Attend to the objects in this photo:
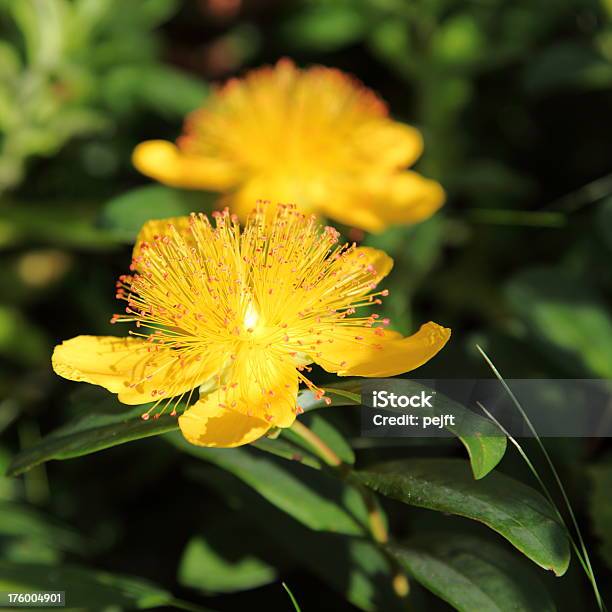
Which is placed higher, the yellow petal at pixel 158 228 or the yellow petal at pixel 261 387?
the yellow petal at pixel 158 228

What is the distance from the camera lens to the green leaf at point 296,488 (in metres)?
0.84

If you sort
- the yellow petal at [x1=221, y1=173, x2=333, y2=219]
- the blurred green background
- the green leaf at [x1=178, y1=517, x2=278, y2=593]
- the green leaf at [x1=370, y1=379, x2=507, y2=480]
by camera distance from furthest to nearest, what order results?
the yellow petal at [x1=221, y1=173, x2=333, y2=219] → the blurred green background → the green leaf at [x1=178, y1=517, x2=278, y2=593] → the green leaf at [x1=370, y1=379, x2=507, y2=480]

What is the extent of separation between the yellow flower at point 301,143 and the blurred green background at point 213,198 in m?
0.08

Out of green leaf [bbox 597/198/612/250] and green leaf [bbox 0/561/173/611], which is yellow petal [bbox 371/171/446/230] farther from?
green leaf [bbox 0/561/173/611]

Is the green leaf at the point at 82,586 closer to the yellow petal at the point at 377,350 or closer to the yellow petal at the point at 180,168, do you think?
the yellow petal at the point at 377,350

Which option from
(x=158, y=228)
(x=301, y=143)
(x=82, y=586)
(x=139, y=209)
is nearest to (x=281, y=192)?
(x=301, y=143)

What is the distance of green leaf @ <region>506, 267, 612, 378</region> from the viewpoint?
1.11m

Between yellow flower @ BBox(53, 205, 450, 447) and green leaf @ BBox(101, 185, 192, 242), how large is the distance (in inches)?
12.4

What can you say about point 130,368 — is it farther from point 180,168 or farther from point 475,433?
point 180,168

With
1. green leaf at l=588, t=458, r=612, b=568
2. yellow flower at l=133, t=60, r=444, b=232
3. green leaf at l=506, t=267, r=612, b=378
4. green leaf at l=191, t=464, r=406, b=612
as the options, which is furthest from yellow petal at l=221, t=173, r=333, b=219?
green leaf at l=588, t=458, r=612, b=568

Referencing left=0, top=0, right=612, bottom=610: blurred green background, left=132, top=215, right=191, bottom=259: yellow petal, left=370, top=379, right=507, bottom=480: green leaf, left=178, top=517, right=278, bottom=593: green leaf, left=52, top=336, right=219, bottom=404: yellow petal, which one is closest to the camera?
left=370, top=379, right=507, bottom=480: green leaf

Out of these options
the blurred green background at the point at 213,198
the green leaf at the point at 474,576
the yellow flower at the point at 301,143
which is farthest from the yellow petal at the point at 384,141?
the green leaf at the point at 474,576

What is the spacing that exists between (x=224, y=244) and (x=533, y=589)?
0.44 meters

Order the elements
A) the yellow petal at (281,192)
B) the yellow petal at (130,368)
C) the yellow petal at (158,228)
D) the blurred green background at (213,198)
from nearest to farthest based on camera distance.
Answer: the yellow petal at (130,368), the yellow petal at (158,228), the blurred green background at (213,198), the yellow petal at (281,192)
